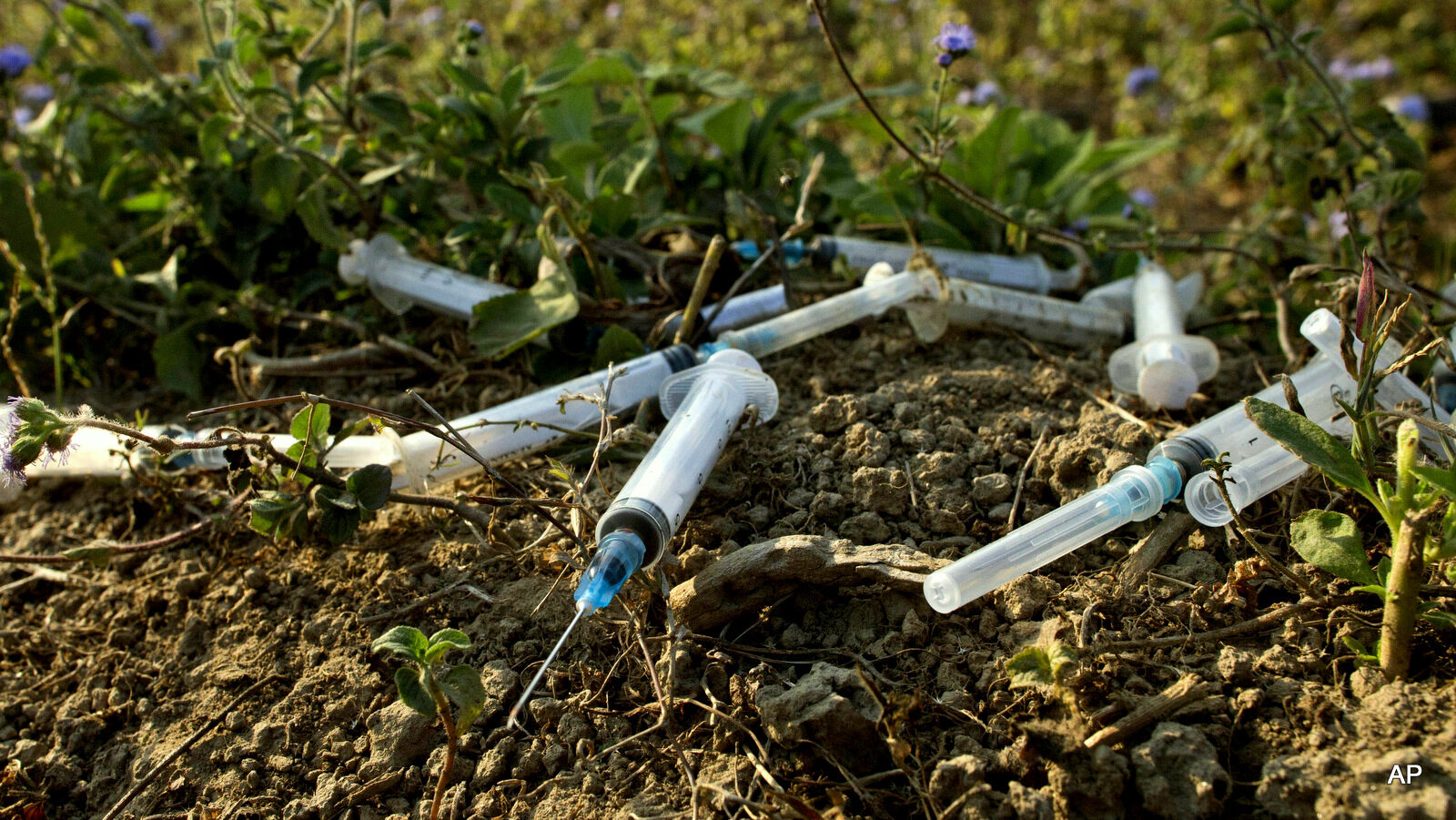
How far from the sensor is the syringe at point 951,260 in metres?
2.11

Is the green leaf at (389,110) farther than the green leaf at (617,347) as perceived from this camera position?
Yes

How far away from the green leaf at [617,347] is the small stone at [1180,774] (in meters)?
1.05

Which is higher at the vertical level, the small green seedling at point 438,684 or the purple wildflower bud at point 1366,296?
the purple wildflower bud at point 1366,296

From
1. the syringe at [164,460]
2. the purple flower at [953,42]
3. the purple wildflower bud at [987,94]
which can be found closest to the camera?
the syringe at [164,460]

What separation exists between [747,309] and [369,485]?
812 millimetres

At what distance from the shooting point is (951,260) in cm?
217

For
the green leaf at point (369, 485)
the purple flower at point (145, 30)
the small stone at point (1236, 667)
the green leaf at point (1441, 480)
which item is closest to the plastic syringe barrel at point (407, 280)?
the green leaf at point (369, 485)

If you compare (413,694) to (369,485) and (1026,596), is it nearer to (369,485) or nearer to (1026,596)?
(369,485)

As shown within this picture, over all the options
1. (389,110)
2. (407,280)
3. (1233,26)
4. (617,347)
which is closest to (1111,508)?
(617,347)

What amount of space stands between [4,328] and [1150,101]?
4.03 metres

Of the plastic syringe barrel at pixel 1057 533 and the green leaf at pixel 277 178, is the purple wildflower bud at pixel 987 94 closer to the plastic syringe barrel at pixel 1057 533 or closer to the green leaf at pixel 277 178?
the plastic syringe barrel at pixel 1057 533

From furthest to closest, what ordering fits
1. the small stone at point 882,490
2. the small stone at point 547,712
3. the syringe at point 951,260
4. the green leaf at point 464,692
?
1. the syringe at point 951,260
2. the small stone at point 882,490
3. the small stone at point 547,712
4. the green leaf at point 464,692

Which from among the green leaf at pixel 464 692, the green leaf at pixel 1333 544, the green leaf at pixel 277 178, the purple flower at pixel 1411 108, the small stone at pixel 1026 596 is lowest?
the green leaf at pixel 464 692

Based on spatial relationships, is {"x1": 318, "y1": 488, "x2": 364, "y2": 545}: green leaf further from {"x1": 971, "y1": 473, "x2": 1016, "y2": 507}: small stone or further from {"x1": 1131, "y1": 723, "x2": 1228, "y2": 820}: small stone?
{"x1": 1131, "y1": 723, "x2": 1228, "y2": 820}: small stone
